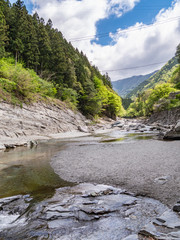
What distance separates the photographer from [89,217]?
240 cm

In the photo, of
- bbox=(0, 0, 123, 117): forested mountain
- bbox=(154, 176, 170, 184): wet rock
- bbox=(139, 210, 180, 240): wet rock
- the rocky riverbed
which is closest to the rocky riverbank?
bbox=(0, 0, 123, 117): forested mountain

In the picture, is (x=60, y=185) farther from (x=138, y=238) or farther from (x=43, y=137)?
(x=43, y=137)

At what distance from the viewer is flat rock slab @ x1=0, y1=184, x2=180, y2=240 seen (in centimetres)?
197

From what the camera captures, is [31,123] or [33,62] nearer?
[31,123]

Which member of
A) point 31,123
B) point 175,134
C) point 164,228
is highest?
point 31,123

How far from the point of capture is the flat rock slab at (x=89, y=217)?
77.5 inches

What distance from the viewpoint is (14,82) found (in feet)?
53.3

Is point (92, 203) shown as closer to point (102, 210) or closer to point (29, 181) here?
point (102, 210)

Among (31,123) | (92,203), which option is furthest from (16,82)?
(92,203)

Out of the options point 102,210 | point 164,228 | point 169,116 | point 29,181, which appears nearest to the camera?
point 164,228

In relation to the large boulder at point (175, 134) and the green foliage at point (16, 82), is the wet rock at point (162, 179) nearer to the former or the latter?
the large boulder at point (175, 134)

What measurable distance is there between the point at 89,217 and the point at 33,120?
51.0 feet

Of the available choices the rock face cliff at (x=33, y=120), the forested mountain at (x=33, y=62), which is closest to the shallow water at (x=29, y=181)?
the rock face cliff at (x=33, y=120)

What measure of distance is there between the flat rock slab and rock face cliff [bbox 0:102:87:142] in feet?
36.6
